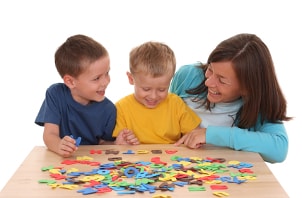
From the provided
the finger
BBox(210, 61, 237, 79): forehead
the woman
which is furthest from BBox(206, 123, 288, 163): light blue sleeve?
BBox(210, 61, 237, 79): forehead

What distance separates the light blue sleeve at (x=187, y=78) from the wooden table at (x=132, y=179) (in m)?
0.47

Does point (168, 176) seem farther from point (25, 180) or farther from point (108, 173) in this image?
point (25, 180)

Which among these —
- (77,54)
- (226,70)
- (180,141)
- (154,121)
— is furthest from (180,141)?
(77,54)

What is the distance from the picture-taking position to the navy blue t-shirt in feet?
8.75

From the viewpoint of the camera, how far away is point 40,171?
223cm

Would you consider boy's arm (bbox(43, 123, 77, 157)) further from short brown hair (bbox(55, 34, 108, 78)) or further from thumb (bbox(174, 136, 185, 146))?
thumb (bbox(174, 136, 185, 146))

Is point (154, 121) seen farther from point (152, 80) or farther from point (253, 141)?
point (253, 141)

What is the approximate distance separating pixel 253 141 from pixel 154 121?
521 millimetres

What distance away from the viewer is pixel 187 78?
3.04m

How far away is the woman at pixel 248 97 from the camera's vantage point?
8.47 feet

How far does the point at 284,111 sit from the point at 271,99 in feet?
0.35

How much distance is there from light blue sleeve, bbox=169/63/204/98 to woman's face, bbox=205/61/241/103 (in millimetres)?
220

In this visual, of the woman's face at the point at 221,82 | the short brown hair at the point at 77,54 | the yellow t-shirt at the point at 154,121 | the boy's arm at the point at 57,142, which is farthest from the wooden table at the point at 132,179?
the short brown hair at the point at 77,54

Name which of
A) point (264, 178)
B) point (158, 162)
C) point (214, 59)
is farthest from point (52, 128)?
point (264, 178)
